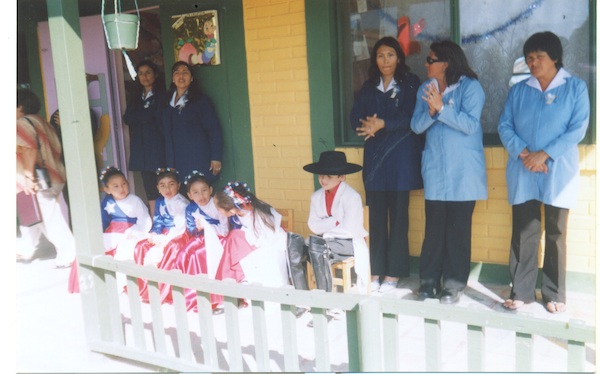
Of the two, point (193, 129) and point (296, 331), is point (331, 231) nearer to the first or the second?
point (296, 331)

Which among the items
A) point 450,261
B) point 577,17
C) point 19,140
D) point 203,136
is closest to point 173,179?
point 203,136

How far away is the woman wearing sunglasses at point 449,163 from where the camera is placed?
13.2ft

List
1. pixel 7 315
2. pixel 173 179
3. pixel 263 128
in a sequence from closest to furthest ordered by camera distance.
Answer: pixel 7 315 < pixel 173 179 < pixel 263 128

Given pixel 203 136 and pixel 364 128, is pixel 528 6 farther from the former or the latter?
pixel 203 136

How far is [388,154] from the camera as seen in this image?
4539 millimetres

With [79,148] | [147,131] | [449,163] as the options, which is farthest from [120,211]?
[449,163]

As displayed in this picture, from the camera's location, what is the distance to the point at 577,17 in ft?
13.4

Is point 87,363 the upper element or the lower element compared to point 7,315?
lower

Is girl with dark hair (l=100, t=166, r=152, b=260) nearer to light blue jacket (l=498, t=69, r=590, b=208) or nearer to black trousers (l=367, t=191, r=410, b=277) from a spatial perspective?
black trousers (l=367, t=191, r=410, b=277)

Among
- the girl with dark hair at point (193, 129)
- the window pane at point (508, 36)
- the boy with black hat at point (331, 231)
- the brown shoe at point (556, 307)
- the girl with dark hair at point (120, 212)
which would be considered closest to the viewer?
the brown shoe at point (556, 307)

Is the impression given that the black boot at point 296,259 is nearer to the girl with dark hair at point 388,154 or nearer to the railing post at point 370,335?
the girl with dark hair at point 388,154

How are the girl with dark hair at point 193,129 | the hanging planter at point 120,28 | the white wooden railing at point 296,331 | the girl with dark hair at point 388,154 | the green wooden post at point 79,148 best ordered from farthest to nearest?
the girl with dark hair at point 193,129 → the girl with dark hair at point 388,154 → the hanging planter at point 120,28 → the green wooden post at point 79,148 → the white wooden railing at point 296,331

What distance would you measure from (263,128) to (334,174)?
4.90 feet

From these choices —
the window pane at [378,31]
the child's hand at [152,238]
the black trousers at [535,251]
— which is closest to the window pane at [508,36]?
the window pane at [378,31]
